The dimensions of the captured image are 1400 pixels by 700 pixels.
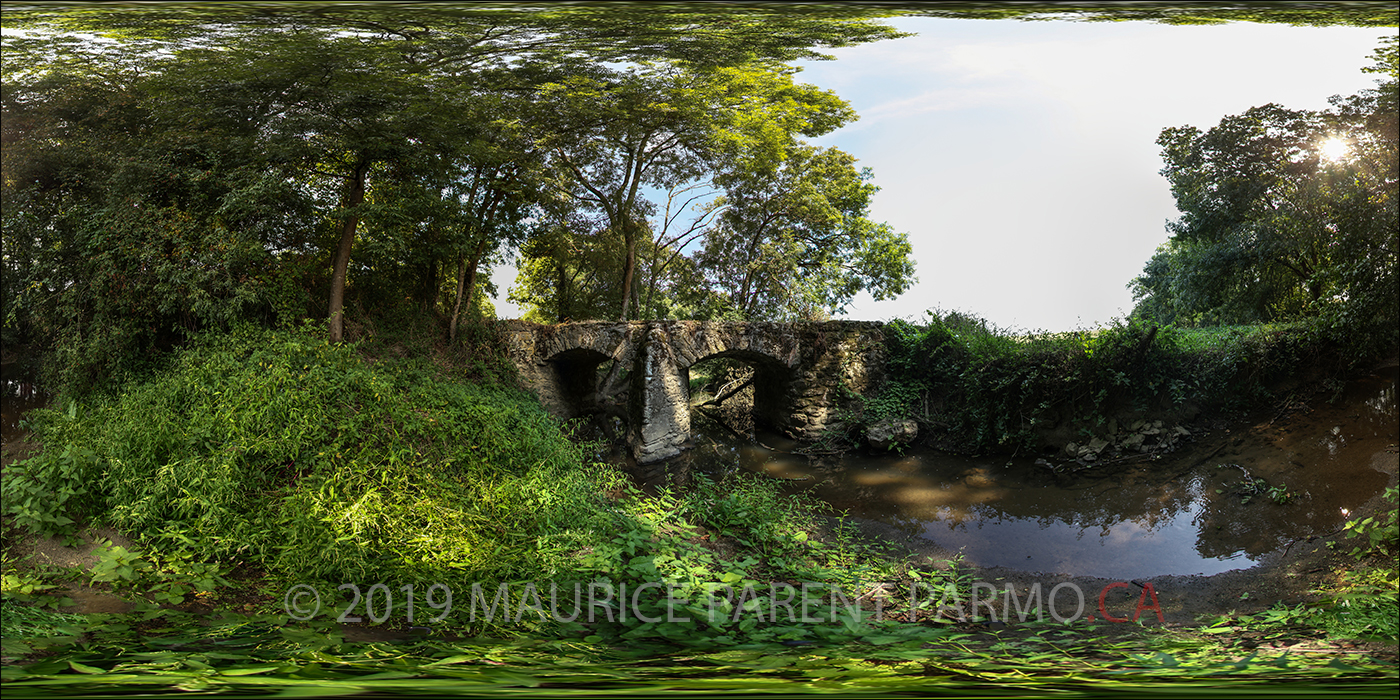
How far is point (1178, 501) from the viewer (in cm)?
224

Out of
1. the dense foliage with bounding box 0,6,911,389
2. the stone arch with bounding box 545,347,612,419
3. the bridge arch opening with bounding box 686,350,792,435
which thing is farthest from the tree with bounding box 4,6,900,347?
the stone arch with bounding box 545,347,612,419

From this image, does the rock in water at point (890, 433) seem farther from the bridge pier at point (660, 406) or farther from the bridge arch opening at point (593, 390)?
the bridge arch opening at point (593, 390)

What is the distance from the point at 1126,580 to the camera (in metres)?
1.91

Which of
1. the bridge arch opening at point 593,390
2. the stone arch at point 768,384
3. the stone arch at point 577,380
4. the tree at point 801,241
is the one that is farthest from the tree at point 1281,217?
the bridge arch opening at point 593,390

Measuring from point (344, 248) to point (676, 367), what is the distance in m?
4.01

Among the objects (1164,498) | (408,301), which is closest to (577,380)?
(408,301)

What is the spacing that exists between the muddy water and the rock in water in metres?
0.39

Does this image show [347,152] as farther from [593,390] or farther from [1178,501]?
[593,390]

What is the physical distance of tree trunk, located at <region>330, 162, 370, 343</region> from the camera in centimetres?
282

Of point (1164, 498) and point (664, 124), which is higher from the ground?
point (664, 124)

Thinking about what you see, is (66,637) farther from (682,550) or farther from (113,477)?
(682,550)

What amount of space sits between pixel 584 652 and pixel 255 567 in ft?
3.48

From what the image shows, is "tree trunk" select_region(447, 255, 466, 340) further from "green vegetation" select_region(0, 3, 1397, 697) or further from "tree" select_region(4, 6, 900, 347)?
"tree" select_region(4, 6, 900, 347)

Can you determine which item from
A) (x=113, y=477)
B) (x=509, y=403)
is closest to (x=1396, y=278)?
(x=113, y=477)
